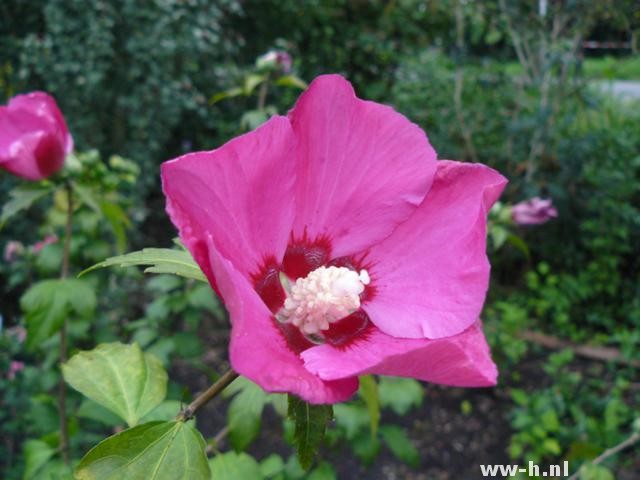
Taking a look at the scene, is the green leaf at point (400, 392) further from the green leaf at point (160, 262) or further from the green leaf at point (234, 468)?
the green leaf at point (160, 262)

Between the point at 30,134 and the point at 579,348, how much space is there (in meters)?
3.10

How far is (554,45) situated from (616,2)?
15.0 inches

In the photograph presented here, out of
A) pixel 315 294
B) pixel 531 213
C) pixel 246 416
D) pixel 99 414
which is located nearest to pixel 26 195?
pixel 99 414

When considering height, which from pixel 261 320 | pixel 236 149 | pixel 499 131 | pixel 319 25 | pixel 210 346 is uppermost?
pixel 236 149

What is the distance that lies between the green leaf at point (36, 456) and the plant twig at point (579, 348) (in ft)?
8.78

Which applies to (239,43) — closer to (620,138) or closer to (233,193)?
(620,138)

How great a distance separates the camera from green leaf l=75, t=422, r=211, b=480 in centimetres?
56

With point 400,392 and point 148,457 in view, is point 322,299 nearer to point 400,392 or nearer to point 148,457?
point 148,457

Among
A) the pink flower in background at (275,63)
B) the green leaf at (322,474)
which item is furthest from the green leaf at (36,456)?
the pink flower in background at (275,63)

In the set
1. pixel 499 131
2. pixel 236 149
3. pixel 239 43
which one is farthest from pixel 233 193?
pixel 239 43

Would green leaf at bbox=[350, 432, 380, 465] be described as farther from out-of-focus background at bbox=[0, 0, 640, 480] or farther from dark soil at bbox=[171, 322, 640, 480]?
dark soil at bbox=[171, 322, 640, 480]

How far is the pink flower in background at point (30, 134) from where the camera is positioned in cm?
Answer: 121

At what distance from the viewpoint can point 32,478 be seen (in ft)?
4.25

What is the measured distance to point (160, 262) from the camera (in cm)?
60
